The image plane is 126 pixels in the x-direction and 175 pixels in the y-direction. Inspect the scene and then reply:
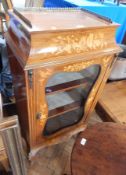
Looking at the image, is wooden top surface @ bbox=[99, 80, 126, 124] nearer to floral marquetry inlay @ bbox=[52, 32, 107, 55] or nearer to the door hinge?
floral marquetry inlay @ bbox=[52, 32, 107, 55]

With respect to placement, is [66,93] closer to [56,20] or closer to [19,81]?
[19,81]

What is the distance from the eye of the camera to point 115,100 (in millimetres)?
1618

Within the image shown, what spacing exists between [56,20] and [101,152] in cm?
66

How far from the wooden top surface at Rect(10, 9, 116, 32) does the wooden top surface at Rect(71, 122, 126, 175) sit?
540mm

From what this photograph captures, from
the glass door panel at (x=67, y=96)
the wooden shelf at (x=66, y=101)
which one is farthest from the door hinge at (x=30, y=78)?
the wooden shelf at (x=66, y=101)

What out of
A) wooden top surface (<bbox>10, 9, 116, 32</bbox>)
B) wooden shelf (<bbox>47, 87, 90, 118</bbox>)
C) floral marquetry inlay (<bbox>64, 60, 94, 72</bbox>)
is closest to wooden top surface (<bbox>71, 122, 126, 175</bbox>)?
wooden shelf (<bbox>47, 87, 90, 118</bbox>)

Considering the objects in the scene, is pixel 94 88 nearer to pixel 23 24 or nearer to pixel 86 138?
pixel 86 138

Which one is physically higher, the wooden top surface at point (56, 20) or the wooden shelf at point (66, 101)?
the wooden top surface at point (56, 20)

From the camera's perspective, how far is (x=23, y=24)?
2.11ft

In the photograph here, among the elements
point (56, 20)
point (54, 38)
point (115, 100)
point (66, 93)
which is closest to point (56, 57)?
point (54, 38)

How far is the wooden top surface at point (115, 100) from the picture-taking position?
1489mm

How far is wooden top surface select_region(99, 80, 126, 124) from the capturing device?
1.49 meters

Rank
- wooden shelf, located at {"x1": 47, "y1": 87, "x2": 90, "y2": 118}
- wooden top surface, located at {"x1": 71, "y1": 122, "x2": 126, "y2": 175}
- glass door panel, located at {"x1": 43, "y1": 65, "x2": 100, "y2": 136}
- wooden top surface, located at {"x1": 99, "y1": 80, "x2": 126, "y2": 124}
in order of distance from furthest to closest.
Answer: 1. wooden top surface, located at {"x1": 99, "y1": 80, "x2": 126, "y2": 124}
2. wooden shelf, located at {"x1": 47, "y1": 87, "x2": 90, "y2": 118}
3. glass door panel, located at {"x1": 43, "y1": 65, "x2": 100, "y2": 136}
4. wooden top surface, located at {"x1": 71, "y1": 122, "x2": 126, "y2": 175}

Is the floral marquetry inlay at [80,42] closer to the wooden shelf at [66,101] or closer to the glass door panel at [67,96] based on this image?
the glass door panel at [67,96]
